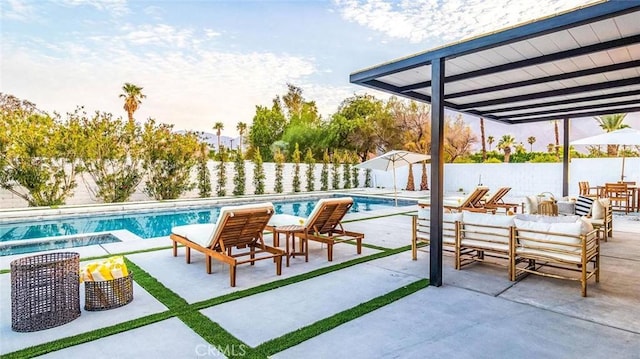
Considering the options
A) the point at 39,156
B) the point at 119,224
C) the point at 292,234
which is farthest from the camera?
the point at 39,156

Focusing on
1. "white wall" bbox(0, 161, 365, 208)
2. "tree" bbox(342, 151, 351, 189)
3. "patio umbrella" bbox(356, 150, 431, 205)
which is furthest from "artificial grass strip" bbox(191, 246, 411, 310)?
"tree" bbox(342, 151, 351, 189)

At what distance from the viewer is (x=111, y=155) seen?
44.6 ft

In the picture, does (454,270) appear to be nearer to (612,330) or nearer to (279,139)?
(612,330)

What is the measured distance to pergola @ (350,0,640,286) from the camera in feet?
12.5

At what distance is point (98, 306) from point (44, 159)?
11476mm

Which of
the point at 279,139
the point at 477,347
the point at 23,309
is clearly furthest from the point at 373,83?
the point at 279,139

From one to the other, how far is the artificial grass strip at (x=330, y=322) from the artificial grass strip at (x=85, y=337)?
1.25m

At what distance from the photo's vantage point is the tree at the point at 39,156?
11531 millimetres

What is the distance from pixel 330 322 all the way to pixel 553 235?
118 inches

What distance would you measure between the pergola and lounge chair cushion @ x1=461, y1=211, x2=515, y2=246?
2.53 ft

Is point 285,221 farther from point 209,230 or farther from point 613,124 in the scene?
point 613,124

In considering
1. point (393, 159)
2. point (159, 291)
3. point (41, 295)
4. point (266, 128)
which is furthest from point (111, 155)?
point (266, 128)

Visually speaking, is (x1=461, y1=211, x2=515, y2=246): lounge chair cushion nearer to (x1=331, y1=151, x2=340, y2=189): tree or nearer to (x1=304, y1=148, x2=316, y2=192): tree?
(x1=304, y1=148, x2=316, y2=192): tree

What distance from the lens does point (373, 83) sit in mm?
5969
